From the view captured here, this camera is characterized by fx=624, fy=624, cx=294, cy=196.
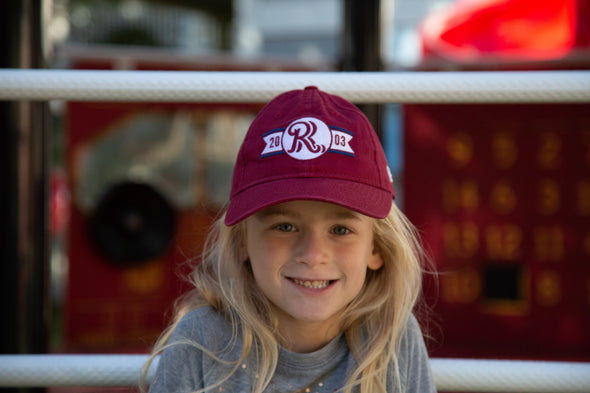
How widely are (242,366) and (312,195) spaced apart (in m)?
0.25

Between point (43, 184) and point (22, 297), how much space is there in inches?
6.8

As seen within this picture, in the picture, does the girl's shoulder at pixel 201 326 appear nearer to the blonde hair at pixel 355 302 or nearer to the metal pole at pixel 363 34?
the blonde hair at pixel 355 302

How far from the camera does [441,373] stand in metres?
0.85

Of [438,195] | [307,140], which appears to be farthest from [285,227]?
[438,195]

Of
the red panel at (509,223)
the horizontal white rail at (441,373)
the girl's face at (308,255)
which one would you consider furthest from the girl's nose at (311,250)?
the red panel at (509,223)

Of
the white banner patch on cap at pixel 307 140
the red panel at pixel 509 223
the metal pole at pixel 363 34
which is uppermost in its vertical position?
the metal pole at pixel 363 34

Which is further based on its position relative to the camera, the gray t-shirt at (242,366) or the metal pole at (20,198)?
the metal pole at (20,198)

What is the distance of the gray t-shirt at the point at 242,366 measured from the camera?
2.67 feet

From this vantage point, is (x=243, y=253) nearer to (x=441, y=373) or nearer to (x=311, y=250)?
(x=311, y=250)

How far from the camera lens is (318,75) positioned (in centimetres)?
87

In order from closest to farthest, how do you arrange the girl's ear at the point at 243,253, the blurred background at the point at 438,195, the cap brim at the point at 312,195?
the cap brim at the point at 312,195
the girl's ear at the point at 243,253
the blurred background at the point at 438,195

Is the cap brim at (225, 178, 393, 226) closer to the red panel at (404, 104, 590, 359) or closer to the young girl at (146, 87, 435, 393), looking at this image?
the young girl at (146, 87, 435, 393)

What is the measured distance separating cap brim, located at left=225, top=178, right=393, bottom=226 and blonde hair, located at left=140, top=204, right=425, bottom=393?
0.11 m

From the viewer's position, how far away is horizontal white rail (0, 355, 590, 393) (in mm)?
833
